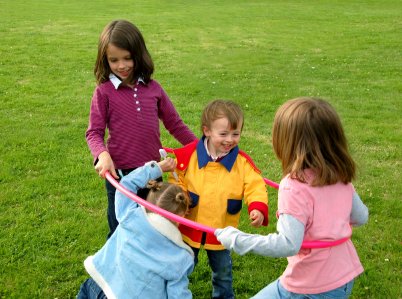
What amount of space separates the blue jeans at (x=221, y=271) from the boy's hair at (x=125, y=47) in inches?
54.1

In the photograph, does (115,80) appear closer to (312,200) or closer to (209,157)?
(209,157)

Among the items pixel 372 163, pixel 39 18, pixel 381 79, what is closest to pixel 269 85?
pixel 381 79

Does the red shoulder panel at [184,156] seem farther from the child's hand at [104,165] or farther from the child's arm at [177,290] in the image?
the child's arm at [177,290]

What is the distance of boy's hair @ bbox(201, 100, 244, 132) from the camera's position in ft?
10.7

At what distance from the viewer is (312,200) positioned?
2.54m

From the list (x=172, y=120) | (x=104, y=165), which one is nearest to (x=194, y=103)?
(x=172, y=120)

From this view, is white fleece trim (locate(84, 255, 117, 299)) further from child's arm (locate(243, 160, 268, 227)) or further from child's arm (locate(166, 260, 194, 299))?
child's arm (locate(243, 160, 268, 227))

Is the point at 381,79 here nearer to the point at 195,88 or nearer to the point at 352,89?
the point at 352,89

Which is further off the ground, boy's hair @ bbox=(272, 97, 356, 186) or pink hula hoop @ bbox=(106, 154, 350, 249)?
boy's hair @ bbox=(272, 97, 356, 186)

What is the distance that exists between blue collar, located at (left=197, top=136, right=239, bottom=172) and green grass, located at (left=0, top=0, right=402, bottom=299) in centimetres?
83

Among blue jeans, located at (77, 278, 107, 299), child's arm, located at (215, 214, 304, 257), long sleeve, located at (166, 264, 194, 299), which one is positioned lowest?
blue jeans, located at (77, 278, 107, 299)

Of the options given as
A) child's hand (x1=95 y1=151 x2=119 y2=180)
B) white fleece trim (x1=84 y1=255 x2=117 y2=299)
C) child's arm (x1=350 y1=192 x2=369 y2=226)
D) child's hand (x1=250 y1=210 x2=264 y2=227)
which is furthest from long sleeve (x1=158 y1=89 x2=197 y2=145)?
child's arm (x1=350 y1=192 x2=369 y2=226)

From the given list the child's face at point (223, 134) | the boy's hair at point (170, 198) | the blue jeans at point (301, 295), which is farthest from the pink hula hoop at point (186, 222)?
the child's face at point (223, 134)

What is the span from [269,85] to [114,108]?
7.54 metres
